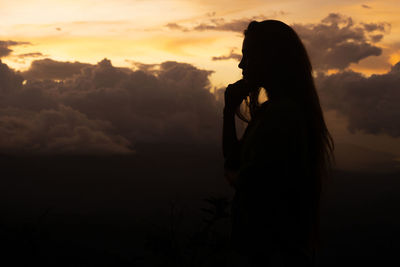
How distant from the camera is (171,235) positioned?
298 inches

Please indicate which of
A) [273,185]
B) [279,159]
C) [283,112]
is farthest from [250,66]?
[273,185]

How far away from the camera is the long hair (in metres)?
3.26

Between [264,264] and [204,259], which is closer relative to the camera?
[264,264]

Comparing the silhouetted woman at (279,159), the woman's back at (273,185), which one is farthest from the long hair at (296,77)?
the woman's back at (273,185)

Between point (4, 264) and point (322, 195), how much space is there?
285 inches

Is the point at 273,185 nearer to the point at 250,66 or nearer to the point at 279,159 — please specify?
the point at 279,159

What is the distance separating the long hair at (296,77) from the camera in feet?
10.7

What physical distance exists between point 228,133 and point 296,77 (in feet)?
2.51

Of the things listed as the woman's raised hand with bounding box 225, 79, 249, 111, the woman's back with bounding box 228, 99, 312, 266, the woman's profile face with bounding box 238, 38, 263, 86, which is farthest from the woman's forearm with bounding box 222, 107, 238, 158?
the woman's back with bounding box 228, 99, 312, 266

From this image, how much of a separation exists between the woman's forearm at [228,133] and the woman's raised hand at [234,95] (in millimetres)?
38

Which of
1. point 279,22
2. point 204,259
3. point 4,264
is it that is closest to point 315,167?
point 279,22

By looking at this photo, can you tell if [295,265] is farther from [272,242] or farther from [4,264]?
[4,264]

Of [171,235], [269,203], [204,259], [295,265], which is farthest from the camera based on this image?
[171,235]

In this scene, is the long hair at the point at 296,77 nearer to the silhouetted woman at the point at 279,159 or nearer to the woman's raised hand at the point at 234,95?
the silhouetted woman at the point at 279,159
